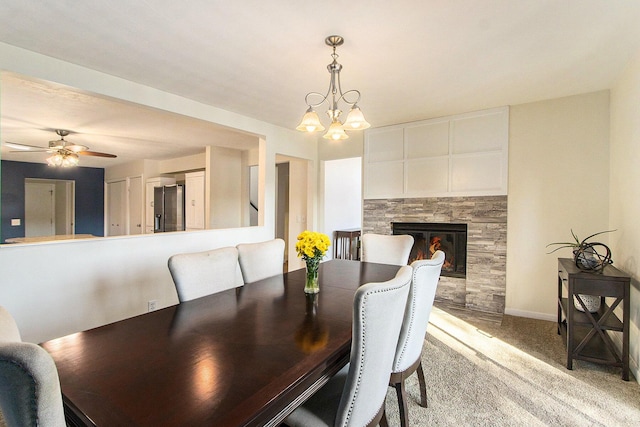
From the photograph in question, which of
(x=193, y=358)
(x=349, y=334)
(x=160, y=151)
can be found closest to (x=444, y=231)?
(x=349, y=334)

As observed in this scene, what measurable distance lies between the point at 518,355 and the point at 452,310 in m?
1.18

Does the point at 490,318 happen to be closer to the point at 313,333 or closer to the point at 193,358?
the point at 313,333

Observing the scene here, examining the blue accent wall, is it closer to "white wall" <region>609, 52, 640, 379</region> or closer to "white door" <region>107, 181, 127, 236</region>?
"white door" <region>107, 181, 127, 236</region>

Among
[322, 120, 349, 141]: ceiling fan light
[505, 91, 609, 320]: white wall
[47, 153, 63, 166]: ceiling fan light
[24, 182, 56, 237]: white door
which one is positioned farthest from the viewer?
[24, 182, 56, 237]: white door

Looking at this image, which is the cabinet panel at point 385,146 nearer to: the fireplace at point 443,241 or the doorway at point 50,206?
the fireplace at point 443,241

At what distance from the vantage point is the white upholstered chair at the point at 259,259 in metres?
2.32

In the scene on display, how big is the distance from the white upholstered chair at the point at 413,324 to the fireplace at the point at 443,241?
2.53m

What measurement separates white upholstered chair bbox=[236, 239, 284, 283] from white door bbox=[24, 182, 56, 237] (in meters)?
7.61

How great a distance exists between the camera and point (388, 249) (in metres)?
3.08

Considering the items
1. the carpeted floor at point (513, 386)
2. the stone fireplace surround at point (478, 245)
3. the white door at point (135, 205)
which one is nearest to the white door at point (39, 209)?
the white door at point (135, 205)

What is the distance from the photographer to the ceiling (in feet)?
6.00

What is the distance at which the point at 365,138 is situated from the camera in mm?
4645

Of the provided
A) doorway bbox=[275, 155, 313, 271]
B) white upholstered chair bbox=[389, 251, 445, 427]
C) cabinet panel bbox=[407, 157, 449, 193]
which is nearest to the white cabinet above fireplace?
cabinet panel bbox=[407, 157, 449, 193]

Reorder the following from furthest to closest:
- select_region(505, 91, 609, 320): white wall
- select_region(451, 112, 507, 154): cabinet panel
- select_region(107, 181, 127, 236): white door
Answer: select_region(107, 181, 127, 236): white door
select_region(451, 112, 507, 154): cabinet panel
select_region(505, 91, 609, 320): white wall
